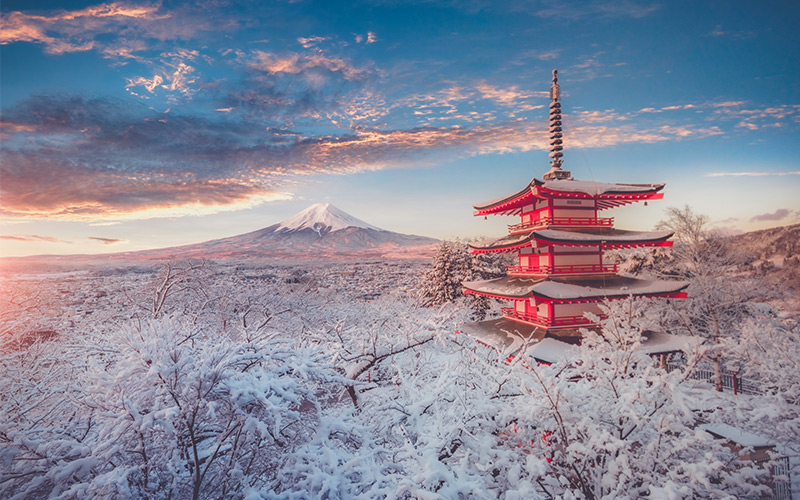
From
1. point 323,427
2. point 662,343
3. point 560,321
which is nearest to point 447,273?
point 560,321

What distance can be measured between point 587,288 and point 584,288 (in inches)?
4.8

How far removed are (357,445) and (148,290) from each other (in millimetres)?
15511

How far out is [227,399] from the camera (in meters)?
3.78

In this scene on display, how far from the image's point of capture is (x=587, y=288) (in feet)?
43.0

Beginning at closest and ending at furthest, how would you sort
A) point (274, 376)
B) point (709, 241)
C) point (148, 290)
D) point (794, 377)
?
point (274, 376), point (794, 377), point (148, 290), point (709, 241)

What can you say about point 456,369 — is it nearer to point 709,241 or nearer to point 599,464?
point 599,464

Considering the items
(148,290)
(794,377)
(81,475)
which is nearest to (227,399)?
(81,475)

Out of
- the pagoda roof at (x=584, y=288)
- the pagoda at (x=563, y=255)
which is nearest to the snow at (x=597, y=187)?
the pagoda at (x=563, y=255)

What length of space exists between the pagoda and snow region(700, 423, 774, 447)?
384cm

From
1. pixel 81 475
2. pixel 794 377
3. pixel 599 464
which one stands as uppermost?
pixel 81 475

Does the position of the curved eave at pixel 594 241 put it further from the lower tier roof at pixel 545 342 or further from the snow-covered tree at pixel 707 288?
the snow-covered tree at pixel 707 288

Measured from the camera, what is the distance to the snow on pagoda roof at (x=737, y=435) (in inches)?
478

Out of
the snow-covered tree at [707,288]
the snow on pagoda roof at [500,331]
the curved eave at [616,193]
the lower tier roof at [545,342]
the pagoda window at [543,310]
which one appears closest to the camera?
the lower tier roof at [545,342]

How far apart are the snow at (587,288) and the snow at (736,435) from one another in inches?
192
